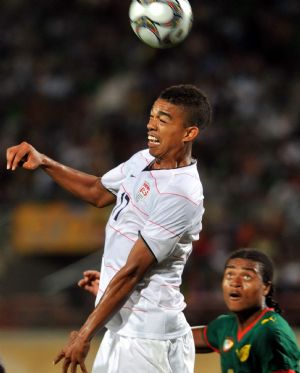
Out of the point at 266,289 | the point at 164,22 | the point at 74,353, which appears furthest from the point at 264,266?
the point at 164,22

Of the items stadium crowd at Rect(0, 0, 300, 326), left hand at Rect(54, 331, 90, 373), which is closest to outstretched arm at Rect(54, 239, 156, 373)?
left hand at Rect(54, 331, 90, 373)

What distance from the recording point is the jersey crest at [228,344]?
422cm

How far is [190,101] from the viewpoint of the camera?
3.76 metres

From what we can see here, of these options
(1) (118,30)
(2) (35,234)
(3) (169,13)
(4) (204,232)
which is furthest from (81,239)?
(3) (169,13)

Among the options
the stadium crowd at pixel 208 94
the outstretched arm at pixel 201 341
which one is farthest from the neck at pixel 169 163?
the stadium crowd at pixel 208 94

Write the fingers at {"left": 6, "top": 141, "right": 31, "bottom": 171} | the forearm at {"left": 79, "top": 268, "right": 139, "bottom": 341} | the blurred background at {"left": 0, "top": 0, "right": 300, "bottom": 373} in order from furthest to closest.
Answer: the blurred background at {"left": 0, "top": 0, "right": 300, "bottom": 373}
the fingers at {"left": 6, "top": 141, "right": 31, "bottom": 171}
the forearm at {"left": 79, "top": 268, "right": 139, "bottom": 341}

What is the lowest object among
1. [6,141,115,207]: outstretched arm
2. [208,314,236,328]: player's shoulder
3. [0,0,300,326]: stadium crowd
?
[208,314,236,328]: player's shoulder

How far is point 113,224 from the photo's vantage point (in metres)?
3.82

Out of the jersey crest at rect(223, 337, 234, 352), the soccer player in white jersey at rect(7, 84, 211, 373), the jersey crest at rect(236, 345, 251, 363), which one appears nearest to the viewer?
the soccer player in white jersey at rect(7, 84, 211, 373)

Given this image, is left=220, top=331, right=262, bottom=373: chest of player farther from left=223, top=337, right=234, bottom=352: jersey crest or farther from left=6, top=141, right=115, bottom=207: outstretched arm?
left=6, top=141, right=115, bottom=207: outstretched arm

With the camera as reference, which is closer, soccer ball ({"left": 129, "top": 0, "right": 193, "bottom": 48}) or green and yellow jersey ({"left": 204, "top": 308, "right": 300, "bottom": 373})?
green and yellow jersey ({"left": 204, "top": 308, "right": 300, "bottom": 373})

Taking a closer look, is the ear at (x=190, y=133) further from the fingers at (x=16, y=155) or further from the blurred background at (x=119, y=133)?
the blurred background at (x=119, y=133)

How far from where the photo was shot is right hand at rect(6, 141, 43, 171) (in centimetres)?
388

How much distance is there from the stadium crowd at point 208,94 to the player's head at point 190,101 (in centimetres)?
595
